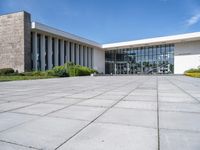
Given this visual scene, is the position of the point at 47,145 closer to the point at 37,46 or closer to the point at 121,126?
the point at 121,126

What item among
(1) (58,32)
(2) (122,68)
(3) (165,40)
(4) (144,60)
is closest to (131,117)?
(1) (58,32)

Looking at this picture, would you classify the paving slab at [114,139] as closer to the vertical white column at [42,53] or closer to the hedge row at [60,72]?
the hedge row at [60,72]

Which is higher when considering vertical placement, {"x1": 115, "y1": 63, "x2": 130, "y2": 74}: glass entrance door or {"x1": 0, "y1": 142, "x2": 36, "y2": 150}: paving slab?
{"x1": 115, "y1": 63, "x2": 130, "y2": 74}: glass entrance door

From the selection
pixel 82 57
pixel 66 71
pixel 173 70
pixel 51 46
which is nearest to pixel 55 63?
pixel 51 46

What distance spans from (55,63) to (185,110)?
3128 centimetres

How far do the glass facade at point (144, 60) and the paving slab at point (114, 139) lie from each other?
40.2 m

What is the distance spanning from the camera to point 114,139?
2422mm

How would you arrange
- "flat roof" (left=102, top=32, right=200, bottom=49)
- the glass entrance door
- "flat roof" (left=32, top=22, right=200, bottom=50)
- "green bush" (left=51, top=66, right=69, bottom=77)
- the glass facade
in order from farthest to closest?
1. the glass entrance door
2. the glass facade
3. "flat roof" (left=102, top=32, right=200, bottom=49)
4. "flat roof" (left=32, top=22, right=200, bottom=50)
5. "green bush" (left=51, top=66, right=69, bottom=77)

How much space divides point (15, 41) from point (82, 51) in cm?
1580

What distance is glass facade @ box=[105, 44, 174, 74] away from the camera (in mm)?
40469

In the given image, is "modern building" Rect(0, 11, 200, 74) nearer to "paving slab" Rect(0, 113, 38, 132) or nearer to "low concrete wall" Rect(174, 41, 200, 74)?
"low concrete wall" Rect(174, 41, 200, 74)

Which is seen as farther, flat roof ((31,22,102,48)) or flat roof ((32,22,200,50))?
flat roof ((32,22,200,50))

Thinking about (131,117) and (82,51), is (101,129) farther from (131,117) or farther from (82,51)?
(82,51)

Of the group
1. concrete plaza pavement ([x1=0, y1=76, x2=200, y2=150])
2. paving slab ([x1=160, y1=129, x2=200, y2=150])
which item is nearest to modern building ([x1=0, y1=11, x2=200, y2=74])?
concrete plaza pavement ([x1=0, y1=76, x2=200, y2=150])
